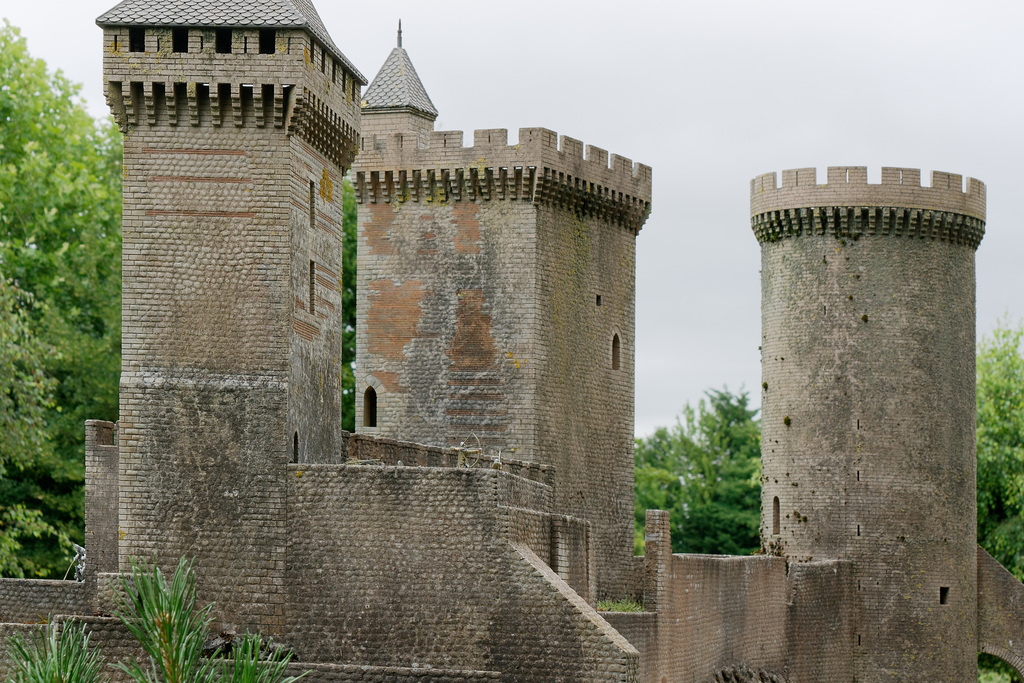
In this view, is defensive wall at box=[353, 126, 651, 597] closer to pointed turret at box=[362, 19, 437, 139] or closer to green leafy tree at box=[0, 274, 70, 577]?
pointed turret at box=[362, 19, 437, 139]

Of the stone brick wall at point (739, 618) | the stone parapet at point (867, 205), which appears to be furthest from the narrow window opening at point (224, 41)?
the stone parapet at point (867, 205)

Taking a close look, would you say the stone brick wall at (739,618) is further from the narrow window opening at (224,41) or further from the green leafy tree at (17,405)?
the green leafy tree at (17,405)

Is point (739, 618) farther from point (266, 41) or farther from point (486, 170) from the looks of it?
point (266, 41)

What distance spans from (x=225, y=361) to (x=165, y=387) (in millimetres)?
912

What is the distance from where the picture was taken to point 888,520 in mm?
39781

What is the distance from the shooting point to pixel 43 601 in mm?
27141

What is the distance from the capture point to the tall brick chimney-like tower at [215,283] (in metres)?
24.1

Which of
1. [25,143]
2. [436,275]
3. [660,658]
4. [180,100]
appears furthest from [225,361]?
[25,143]

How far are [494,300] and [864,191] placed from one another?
12001 mm

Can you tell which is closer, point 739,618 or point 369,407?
point 369,407

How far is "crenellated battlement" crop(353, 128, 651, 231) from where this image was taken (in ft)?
106

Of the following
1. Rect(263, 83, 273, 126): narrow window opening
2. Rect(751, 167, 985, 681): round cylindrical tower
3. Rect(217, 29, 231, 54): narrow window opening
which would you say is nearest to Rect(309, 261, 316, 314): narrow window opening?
Rect(263, 83, 273, 126): narrow window opening

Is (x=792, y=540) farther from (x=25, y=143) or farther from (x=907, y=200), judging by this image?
(x=25, y=143)

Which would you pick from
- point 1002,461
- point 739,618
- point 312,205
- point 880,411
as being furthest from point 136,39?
point 1002,461
